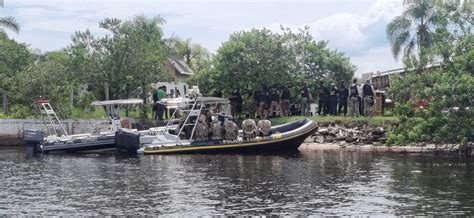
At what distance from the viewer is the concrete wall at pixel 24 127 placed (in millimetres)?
38594

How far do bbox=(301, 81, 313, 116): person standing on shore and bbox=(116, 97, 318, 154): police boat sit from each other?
178 inches

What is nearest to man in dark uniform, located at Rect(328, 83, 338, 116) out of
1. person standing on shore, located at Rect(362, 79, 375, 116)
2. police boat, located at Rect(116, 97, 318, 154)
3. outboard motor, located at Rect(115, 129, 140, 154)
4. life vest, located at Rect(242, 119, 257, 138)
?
person standing on shore, located at Rect(362, 79, 375, 116)

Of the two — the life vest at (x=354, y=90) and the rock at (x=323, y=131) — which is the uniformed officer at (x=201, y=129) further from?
the life vest at (x=354, y=90)

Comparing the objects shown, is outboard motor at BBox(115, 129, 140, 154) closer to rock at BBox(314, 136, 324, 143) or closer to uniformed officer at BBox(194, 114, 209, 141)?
uniformed officer at BBox(194, 114, 209, 141)

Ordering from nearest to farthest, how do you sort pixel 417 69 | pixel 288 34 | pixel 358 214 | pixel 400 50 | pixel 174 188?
pixel 358 214 → pixel 174 188 → pixel 417 69 → pixel 288 34 → pixel 400 50

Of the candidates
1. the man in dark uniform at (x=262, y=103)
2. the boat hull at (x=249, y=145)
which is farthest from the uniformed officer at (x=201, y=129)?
the man in dark uniform at (x=262, y=103)

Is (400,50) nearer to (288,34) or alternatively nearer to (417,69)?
(288,34)

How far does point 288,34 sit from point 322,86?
252 inches

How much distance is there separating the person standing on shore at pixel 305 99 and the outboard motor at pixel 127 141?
32.4ft

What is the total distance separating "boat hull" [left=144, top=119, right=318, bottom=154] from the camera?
1214 inches

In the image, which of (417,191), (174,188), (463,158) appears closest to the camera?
(417,191)

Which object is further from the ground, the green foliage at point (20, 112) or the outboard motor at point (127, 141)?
the green foliage at point (20, 112)

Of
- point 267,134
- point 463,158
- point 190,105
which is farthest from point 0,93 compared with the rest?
point 463,158

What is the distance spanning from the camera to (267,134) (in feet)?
103
